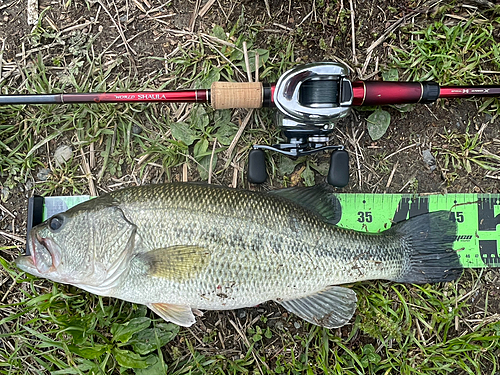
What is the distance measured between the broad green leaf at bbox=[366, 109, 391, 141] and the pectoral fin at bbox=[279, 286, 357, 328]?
1.33 metres

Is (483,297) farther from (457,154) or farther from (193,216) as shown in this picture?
(193,216)

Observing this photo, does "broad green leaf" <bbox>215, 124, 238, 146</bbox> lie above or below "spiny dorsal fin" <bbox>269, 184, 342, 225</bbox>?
above

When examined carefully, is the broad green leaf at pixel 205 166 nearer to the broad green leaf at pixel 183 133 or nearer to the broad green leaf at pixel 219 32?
the broad green leaf at pixel 183 133

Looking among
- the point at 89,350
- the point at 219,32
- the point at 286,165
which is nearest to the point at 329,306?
the point at 286,165

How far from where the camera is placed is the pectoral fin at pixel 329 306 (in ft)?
9.36

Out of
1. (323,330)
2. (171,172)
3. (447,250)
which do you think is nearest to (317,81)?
(171,172)

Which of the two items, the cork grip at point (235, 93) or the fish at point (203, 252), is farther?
the cork grip at point (235, 93)

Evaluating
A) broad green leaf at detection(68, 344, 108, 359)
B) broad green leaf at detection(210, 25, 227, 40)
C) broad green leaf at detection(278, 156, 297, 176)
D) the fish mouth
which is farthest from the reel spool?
broad green leaf at detection(68, 344, 108, 359)

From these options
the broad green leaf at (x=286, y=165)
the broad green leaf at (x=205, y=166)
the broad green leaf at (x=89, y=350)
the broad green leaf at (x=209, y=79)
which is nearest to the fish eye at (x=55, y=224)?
the broad green leaf at (x=89, y=350)

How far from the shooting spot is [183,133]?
10.4 ft

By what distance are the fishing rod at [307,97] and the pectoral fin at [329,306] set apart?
0.86m

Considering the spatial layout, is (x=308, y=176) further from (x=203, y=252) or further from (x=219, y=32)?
(x=219, y=32)

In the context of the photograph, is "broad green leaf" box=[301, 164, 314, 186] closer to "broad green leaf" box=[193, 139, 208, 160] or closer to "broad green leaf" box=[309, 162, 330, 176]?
"broad green leaf" box=[309, 162, 330, 176]

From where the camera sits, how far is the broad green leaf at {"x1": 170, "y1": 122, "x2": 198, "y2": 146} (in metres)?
3.16
